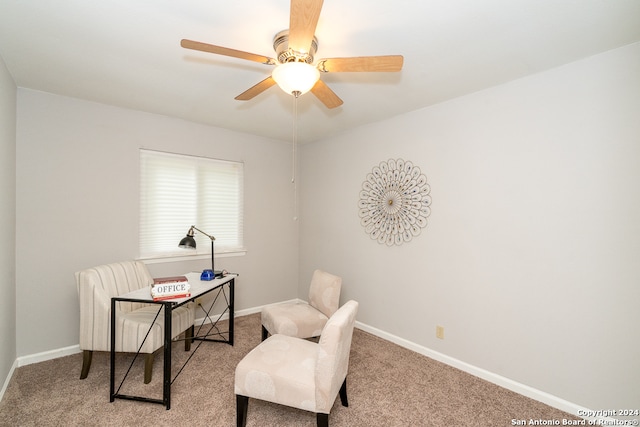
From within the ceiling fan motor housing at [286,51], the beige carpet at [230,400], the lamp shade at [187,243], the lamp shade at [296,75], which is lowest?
the beige carpet at [230,400]

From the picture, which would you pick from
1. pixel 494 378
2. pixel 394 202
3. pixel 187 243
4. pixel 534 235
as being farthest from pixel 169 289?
pixel 534 235

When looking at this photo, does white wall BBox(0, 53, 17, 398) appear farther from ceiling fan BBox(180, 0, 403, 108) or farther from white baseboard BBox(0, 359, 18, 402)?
ceiling fan BBox(180, 0, 403, 108)

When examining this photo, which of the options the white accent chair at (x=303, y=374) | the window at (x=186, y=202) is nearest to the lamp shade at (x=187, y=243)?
the window at (x=186, y=202)

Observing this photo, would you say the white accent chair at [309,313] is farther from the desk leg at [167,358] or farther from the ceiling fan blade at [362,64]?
the ceiling fan blade at [362,64]

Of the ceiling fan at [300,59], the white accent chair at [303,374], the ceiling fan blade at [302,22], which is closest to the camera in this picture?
the ceiling fan blade at [302,22]

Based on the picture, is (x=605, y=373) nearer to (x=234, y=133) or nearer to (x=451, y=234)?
(x=451, y=234)

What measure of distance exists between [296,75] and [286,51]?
0.76ft

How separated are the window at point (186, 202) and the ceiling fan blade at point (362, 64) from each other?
241 centimetres

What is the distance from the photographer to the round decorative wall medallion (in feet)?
9.75

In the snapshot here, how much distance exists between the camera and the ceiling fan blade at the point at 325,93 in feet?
6.26

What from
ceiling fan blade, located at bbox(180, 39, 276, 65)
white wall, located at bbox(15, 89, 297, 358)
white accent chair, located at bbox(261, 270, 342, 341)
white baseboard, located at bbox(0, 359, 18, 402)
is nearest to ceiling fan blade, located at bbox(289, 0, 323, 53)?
ceiling fan blade, located at bbox(180, 39, 276, 65)

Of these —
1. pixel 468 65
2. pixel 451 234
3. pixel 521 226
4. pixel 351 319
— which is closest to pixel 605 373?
pixel 521 226

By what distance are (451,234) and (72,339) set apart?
12.2 ft

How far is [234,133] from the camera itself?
12.7 ft
